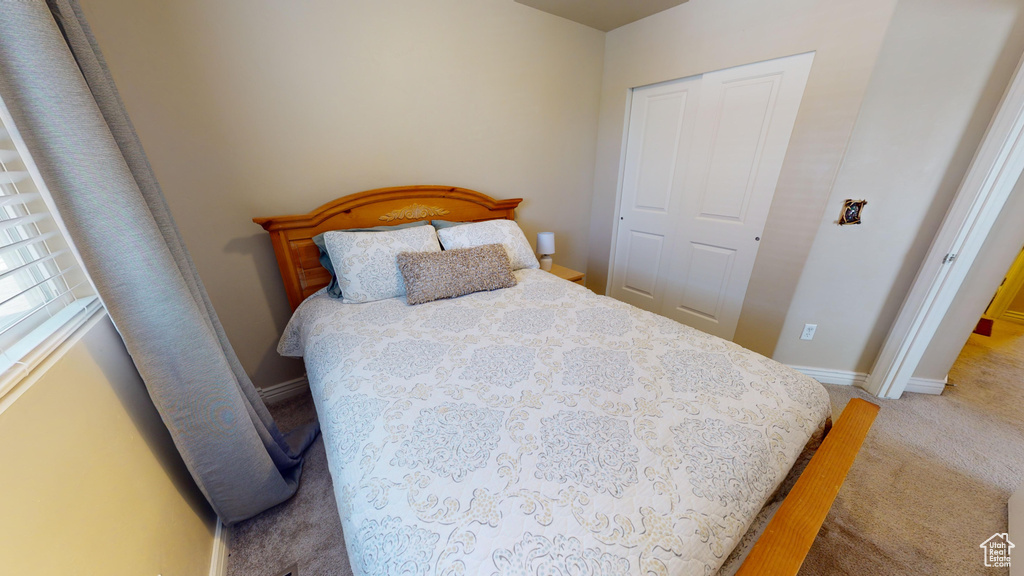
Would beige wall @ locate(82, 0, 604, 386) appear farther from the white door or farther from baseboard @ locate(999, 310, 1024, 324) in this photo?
baseboard @ locate(999, 310, 1024, 324)

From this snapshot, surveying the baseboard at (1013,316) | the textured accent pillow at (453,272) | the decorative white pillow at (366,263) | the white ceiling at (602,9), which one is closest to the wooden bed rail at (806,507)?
the textured accent pillow at (453,272)

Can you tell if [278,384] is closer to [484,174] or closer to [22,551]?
[22,551]

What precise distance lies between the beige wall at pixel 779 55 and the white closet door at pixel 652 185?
0.13 meters

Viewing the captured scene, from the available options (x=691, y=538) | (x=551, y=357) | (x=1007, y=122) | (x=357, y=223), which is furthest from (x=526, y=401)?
(x=1007, y=122)

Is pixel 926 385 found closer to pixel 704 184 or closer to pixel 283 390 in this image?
pixel 704 184

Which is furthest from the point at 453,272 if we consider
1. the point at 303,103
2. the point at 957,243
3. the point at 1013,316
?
the point at 1013,316

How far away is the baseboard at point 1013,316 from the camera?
9.17ft

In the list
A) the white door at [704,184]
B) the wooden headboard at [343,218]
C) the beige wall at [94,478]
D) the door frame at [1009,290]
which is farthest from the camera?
the door frame at [1009,290]

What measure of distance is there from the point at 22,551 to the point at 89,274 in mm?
573

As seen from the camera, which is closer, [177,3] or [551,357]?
[551,357]

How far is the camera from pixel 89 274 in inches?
30.4

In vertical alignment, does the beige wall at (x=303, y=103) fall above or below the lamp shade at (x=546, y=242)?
above

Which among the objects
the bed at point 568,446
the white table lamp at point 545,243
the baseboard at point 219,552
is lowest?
the baseboard at point 219,552

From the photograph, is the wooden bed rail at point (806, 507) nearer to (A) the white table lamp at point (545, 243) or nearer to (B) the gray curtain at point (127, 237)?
(B) the gray curtain at point (127, 237)
